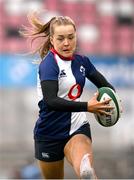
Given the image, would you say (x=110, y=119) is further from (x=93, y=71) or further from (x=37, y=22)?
(x=37, y=22)

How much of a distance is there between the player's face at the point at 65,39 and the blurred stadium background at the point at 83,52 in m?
10.3

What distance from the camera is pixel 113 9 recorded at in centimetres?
1716

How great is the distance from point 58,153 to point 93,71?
28.0 inches

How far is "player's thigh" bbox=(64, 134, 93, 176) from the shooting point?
5582 mm

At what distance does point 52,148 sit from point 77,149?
1.35ft

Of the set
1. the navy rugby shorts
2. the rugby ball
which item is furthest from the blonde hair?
the navy rugby shorts

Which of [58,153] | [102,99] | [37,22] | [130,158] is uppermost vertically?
[37,22]

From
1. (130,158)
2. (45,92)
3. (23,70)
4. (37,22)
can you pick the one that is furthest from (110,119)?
(23,70)

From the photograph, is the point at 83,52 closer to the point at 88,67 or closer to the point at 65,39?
the point at 88,67

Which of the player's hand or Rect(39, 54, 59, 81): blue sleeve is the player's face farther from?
the player's hand

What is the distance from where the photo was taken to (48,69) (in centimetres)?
574

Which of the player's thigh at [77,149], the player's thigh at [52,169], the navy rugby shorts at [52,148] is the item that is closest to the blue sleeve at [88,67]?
the navy rugby shorts at [52,148]

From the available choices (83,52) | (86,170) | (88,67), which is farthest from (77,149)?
(83,52)

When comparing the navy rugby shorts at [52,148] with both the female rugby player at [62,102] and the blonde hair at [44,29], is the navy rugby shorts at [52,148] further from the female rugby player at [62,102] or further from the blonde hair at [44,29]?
the blonde hair at [44,29]
